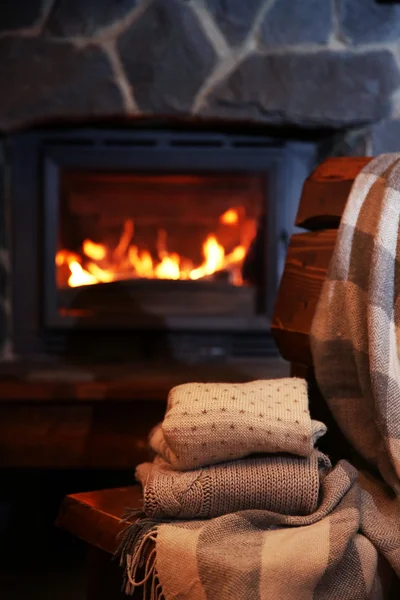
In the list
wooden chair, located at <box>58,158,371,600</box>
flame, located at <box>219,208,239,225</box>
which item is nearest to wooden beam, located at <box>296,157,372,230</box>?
wooden chair, located at <box>58,158,371,600</box>

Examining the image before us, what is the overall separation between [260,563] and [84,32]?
4.67ft

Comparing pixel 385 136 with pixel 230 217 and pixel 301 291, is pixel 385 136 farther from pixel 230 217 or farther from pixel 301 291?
pixel 301 291

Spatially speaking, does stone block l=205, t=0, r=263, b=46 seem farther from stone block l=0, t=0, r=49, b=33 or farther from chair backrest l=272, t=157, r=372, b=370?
chair backrest l=272, t=157, r=372, b=370

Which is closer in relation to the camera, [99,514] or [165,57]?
[99,514]

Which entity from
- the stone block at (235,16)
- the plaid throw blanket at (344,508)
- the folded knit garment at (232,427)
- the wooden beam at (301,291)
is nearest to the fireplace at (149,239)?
the stone block at (235,16)

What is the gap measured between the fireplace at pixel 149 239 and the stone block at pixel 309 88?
0.43 feet

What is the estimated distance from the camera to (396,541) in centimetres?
88

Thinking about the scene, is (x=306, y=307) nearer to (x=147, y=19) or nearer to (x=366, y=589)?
(x=366, y=589)

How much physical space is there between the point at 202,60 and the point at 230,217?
1.27 ft

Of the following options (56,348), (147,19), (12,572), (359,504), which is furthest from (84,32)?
(359,504)

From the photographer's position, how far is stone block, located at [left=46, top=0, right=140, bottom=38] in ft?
6.24

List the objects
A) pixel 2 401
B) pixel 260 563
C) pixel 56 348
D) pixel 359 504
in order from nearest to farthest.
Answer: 1. pixel 260 563
2. pixel 359 504
3. pixel 2 401
4. pixel 56 348

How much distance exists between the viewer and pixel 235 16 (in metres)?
1.93

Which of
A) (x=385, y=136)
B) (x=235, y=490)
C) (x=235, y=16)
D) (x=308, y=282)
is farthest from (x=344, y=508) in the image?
(x=235, y=16)
